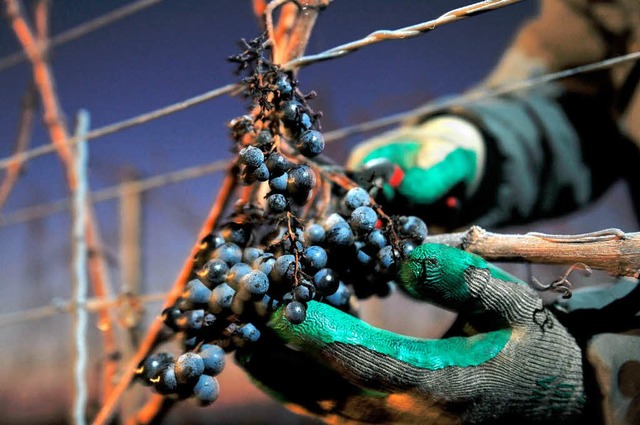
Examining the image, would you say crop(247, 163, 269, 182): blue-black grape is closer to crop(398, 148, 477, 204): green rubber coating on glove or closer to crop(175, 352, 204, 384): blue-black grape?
crop(175, 352, 204, 384): blue-black grape

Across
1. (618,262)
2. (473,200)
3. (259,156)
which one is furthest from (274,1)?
(473,200)

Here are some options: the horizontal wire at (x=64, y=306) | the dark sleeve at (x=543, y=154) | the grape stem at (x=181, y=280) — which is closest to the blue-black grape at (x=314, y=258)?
the grape stem at (x=181, y=280)

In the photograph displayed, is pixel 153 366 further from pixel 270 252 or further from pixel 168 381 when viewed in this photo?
pixel 270 252

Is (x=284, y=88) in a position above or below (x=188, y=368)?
above

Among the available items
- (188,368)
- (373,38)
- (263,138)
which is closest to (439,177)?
(373,38)

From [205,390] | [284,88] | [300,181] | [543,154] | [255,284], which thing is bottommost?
[205,390]

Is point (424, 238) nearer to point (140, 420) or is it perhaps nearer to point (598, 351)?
point (598, 351)
